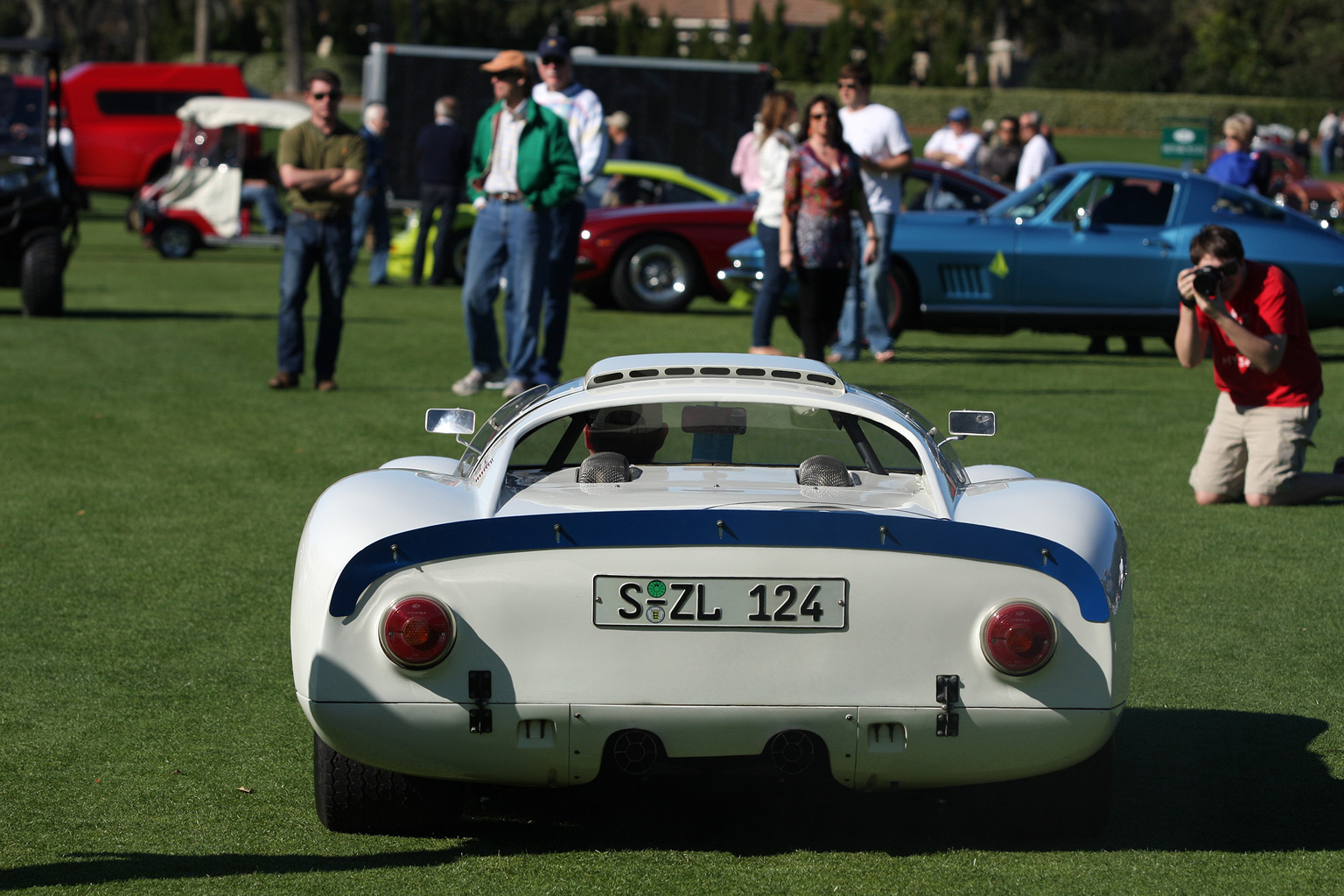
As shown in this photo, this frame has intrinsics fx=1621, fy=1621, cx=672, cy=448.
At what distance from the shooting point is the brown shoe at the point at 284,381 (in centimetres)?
1035

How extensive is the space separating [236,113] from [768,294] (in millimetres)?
15870

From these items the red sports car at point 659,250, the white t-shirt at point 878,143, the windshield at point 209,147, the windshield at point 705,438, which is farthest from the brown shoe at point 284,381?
the windshield at point 209,147

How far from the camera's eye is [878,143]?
464 inches

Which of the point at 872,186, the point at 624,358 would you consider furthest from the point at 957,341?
the point at 624,358

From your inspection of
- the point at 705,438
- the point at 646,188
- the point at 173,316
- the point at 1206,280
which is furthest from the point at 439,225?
the point at 705,438

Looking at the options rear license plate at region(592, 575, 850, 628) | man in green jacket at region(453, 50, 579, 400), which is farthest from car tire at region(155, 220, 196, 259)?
rear license plate at region(592, 575, 850, 628)

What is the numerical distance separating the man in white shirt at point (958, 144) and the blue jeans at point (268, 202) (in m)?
10.1

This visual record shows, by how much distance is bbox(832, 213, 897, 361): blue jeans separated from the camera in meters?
11.8

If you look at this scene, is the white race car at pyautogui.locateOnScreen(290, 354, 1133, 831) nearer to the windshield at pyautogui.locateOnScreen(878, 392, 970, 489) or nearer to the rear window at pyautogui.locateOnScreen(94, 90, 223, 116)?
the windshield at pyautogui.locateOnScreen(878, 392, 970, 489)

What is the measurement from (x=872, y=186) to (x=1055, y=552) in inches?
354

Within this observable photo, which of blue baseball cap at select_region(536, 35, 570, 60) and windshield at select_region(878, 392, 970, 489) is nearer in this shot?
windshield at select_region(878, 392, 970, 489)

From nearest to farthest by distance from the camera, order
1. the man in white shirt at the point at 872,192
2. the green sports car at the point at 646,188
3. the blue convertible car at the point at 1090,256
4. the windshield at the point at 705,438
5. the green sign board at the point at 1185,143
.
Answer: the windshield at the point at 705,438 → the man in white shirt at the point at 872,192 → the blue convertible car at the point at 1090,256 → the green sports car at the point at 646,188 → the green sign board at the point at 1185,143

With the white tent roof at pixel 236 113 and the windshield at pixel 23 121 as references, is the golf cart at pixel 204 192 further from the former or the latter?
the windshield at pixel 23 121

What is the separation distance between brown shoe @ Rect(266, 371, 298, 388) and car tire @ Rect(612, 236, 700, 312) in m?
5.94
